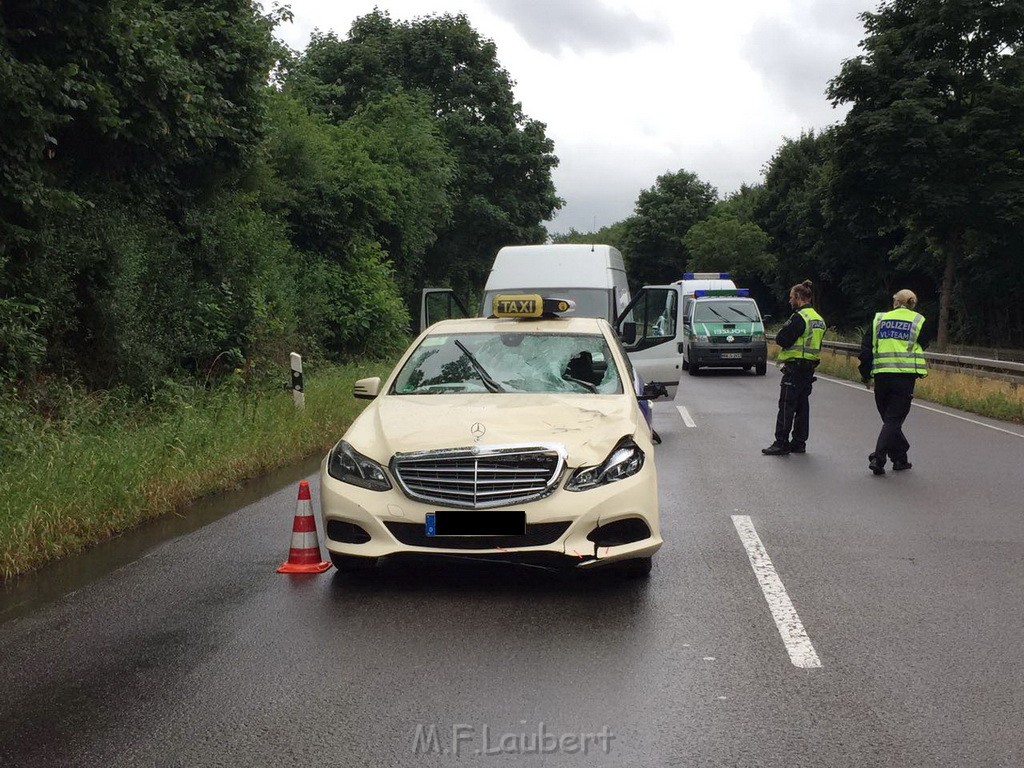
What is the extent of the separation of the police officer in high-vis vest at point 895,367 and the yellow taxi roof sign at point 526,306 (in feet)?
13.5

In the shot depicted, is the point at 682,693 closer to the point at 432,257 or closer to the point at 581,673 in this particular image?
the point at 581,673

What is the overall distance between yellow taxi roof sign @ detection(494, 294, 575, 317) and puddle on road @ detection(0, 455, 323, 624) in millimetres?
2813

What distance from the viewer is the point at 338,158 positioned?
82.0 feet

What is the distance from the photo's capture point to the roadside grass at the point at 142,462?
7.40m

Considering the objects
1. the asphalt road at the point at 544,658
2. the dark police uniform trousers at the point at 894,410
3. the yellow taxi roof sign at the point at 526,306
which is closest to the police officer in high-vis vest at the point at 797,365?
the dark police uniform trousers at the point at 894,410

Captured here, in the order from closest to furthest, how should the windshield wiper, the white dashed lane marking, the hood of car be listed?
the white dashed lane marking, the hood of car, the windshield wiper

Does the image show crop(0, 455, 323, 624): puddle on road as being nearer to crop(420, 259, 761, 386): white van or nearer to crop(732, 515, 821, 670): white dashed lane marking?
crop(732, 515, 821, 670): white dashed lane marking

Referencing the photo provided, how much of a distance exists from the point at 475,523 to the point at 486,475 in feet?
0.89

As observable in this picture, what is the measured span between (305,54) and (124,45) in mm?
34788

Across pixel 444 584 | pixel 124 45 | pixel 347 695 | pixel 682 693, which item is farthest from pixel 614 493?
pixel 124 45

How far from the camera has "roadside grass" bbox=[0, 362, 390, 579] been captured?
740 centimetres

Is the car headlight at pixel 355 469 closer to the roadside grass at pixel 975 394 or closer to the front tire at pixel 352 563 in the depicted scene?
the front tire at pixel 352 563

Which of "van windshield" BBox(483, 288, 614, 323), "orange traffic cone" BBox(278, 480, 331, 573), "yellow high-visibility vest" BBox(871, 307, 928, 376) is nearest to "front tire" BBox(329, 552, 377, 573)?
"orange traffic cone" BBox(278, 480, 331, 573)

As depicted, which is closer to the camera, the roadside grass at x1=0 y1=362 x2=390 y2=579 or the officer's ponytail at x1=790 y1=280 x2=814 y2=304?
the roadside grass at x1=0 y1=362 x2=390 y2=579
